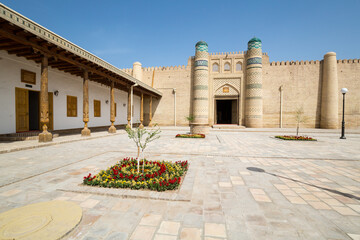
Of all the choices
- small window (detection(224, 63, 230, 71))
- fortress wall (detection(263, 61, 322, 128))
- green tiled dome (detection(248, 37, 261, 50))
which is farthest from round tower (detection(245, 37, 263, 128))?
small window (detection(224, 63, 230, 71))

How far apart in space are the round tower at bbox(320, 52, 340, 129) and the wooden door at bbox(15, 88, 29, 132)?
995 inches

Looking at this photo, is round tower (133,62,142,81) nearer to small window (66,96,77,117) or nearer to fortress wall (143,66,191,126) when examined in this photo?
fortress wall (143,66,191,126)

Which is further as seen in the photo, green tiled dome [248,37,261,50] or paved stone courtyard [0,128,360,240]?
green tiled dome [248,37,261,50]

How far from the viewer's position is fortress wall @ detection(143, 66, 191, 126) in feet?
68.6

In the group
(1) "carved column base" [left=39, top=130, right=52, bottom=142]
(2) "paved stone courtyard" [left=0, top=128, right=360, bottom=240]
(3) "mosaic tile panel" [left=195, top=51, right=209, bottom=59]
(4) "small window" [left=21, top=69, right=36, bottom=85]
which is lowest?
(2) "paved stone courtyard" [left=0, top=128, right=360, bottom=240]

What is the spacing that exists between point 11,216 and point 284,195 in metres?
3.85

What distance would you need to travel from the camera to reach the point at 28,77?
28.6 feet

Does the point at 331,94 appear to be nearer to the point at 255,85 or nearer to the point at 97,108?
the point at 255,85

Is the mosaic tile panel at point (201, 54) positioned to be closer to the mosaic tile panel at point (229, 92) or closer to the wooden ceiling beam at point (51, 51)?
the mosaic tile panel at point (229, 92)

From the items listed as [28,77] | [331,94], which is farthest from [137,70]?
[331,94]

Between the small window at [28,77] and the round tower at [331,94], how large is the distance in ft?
82.5

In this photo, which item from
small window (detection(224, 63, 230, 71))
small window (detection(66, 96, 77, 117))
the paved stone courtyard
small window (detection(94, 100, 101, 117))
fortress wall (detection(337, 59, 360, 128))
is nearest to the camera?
the paved stone courtyard

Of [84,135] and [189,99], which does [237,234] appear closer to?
[84,135]

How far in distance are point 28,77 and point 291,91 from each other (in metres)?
23.0
